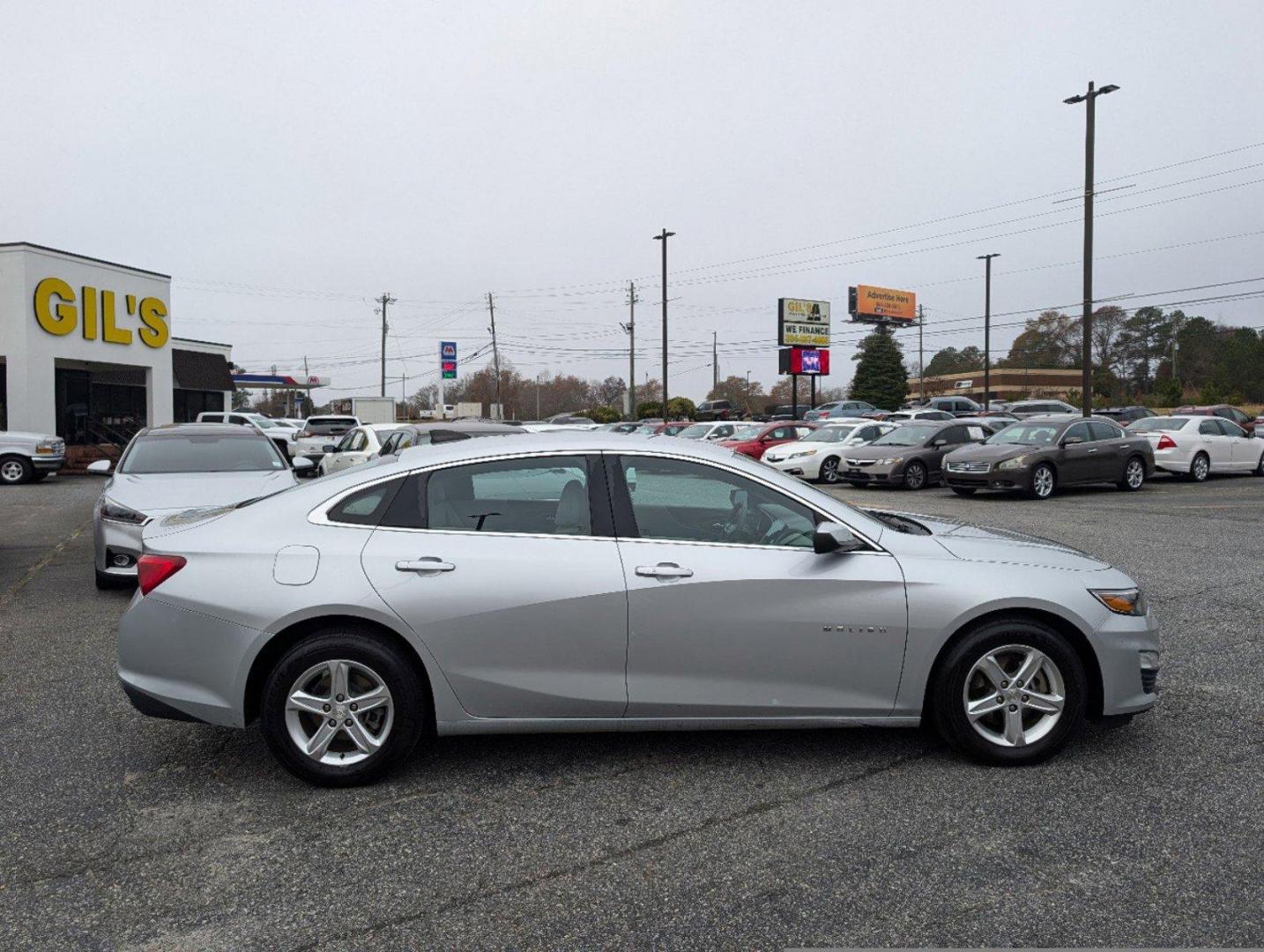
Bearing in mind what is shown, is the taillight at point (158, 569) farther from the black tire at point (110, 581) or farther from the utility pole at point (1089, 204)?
the utility pole at point (1089, 204)

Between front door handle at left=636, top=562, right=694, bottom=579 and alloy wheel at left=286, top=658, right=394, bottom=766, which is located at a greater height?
front door handle at left=636, top=562, right=694, bottom=579

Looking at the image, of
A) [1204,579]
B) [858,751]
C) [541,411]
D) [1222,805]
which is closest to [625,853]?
[858,751]

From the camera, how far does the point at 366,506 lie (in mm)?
4293

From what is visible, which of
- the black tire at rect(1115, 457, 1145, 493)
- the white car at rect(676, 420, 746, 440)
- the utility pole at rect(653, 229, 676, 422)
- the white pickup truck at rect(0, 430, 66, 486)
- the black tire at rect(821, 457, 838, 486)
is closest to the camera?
the black tire at rect(1115, 457, 1145, 493)

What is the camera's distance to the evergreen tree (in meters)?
75.5

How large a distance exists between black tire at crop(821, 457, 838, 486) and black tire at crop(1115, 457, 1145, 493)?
610cm

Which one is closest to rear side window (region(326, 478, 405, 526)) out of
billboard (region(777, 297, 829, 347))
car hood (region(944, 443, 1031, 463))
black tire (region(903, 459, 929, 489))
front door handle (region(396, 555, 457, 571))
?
front door handle (region(396, 555, 457, 571))

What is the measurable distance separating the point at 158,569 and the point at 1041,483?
54.8 feet

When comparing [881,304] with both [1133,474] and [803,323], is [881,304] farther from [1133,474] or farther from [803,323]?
[1133,474]

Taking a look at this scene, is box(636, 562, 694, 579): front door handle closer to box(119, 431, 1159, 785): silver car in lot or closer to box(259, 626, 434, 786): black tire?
box(119, 431, 1159, 785): silver car in lot

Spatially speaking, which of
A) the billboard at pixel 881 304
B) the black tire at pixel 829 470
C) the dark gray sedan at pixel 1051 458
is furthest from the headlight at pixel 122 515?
the billboard at pixel 881 304

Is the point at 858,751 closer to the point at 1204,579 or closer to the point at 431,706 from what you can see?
the point at 431,706

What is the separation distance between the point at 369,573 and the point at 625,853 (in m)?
1.53

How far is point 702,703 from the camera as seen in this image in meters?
4.17
